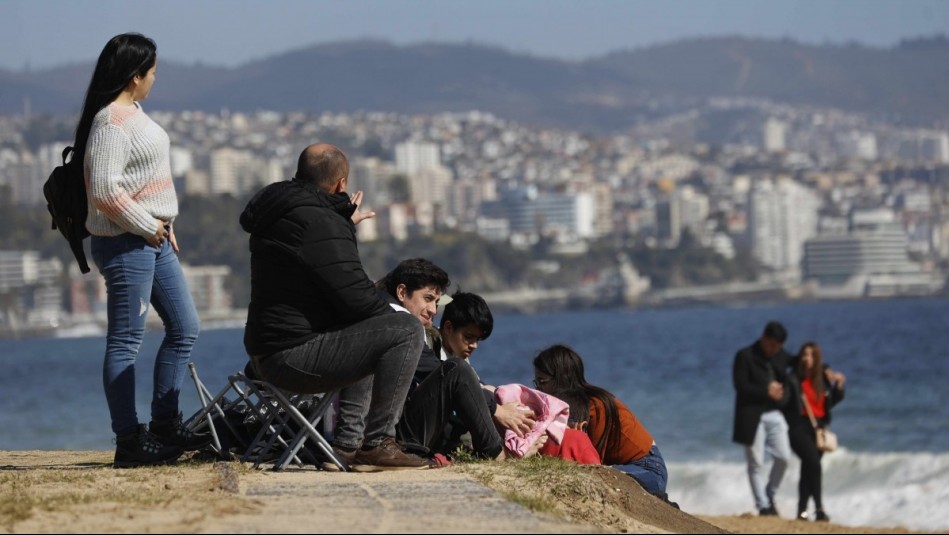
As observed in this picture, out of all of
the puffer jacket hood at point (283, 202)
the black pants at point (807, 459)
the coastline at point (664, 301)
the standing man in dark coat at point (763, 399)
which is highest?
the puffer jacket hood at point (283, 202)

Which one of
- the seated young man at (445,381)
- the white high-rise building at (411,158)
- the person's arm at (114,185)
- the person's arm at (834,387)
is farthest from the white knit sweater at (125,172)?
the white high-rise building at (411,158)

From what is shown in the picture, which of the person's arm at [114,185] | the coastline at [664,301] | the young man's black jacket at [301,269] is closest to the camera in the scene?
the young man's black jacket at [301,269]

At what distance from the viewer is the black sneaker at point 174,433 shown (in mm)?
5543

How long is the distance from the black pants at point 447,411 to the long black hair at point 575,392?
1.31ft

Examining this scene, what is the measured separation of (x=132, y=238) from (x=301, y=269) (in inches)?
29.9

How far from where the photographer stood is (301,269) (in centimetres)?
495

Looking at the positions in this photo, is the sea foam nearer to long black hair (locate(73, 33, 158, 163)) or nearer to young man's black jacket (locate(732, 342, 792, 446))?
young man's black jacket (locate(732, 342, 792, 446))

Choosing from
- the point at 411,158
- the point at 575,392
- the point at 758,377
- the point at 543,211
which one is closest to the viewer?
the point at 575,392

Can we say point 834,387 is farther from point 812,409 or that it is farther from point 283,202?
point 283,202

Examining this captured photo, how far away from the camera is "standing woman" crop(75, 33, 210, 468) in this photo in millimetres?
5297

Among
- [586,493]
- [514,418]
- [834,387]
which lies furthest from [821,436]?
[586,493]

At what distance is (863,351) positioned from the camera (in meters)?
48.7

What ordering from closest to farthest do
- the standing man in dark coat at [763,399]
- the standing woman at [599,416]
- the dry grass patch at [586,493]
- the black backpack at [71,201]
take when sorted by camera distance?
the dry grass patch at [586,493] < the black backpack at [71,201] < the standing woman at [599,416] < the standing man in dark coat at [763,399]

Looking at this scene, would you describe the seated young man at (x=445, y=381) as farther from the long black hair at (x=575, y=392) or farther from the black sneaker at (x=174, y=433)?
the black sneaker at (x=174, y=433)
